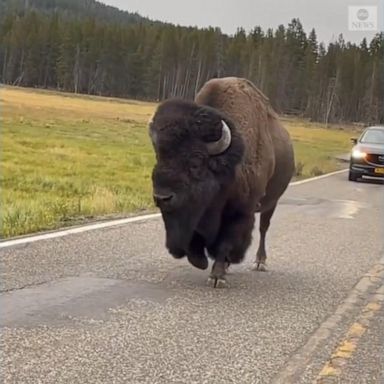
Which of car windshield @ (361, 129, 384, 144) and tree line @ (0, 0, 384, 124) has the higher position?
tree line @ (0, 0, 384, 124)

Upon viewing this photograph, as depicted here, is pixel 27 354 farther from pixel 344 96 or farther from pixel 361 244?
pixel 344 96

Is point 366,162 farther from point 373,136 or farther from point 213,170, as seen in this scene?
point 213,170

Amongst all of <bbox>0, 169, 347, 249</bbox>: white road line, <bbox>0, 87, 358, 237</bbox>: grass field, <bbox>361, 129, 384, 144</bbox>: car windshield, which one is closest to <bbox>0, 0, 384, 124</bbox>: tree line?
<bbox>0, 87, 358, 237</bbox>: grass field

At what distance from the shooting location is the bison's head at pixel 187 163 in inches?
248

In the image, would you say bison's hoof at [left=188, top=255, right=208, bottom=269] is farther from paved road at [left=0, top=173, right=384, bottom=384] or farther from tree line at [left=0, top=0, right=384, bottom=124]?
tree line at [left=0, top=0, right=384, bottom=124]

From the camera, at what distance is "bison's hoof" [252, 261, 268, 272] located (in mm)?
8141

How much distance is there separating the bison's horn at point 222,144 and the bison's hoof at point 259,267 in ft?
6.10

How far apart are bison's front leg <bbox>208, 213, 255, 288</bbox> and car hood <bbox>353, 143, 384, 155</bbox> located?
17495mm

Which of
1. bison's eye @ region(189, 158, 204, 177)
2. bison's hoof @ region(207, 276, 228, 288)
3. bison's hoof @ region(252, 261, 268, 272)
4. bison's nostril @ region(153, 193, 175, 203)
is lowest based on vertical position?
bison's hoof @ region(252, 261, 268, 272)

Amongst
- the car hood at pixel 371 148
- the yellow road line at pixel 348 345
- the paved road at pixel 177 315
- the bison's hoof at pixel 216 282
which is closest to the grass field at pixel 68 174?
the paved road at pixel 177 315

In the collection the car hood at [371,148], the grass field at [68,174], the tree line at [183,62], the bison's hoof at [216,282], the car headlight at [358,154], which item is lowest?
the grass field at [68,174]

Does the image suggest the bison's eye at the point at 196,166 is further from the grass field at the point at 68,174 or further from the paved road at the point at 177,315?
the grass field at the point at 68,174

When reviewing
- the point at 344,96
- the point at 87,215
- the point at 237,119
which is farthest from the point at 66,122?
the point at 344,96

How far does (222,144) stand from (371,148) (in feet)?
59.5
